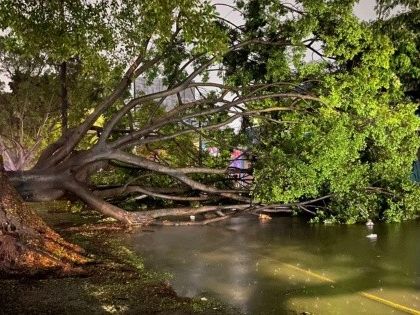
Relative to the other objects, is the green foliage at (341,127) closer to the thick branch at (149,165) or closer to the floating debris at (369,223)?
the floating debris at (369,223)

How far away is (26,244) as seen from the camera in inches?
313

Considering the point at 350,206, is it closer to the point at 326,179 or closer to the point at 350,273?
the point at 326,179

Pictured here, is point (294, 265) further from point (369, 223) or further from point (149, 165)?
point (369, 223)

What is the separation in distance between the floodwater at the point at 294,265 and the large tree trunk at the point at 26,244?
1662 millimetres

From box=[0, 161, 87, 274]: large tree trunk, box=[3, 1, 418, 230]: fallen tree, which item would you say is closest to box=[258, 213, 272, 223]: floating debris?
box=[3, 1, 418, 230]: fallen tree

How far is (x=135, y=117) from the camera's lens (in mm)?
18203

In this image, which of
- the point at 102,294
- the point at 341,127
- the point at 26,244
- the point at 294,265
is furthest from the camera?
the point at 341,127

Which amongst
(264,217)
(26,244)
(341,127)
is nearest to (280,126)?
(341,127)

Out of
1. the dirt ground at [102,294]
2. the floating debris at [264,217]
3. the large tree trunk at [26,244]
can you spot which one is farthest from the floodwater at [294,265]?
the large tree trunk at [26,244]

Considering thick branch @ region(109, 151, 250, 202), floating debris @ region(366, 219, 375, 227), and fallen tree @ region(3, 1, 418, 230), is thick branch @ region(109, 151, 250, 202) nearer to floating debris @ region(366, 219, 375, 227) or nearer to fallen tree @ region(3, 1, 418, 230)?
fallen tree @ region(3, 1, 418, 230)

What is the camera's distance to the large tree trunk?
7740mm

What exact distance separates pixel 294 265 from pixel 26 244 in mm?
4755

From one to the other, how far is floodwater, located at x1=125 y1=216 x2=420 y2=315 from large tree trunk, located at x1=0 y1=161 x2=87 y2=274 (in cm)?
166

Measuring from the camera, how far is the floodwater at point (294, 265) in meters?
6.85
